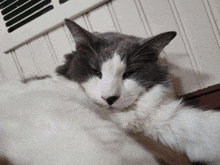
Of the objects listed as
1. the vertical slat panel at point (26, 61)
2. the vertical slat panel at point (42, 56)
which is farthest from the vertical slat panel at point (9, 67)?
the vertical slat panel at point (42, 56)

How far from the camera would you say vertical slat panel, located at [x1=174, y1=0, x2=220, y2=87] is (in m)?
1.02

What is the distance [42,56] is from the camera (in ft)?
4.03

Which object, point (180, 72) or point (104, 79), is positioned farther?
point (180, 72)

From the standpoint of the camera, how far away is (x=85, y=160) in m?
0.36

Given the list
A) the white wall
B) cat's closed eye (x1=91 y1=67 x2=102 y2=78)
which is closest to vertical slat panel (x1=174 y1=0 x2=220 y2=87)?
the white wall

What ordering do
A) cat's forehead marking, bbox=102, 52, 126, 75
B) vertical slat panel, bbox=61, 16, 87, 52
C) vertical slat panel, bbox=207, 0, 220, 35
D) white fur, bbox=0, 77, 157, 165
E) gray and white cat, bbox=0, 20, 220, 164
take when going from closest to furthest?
white fur, bbox=0, 77, 157, 165
gray and white cat, bbox=0, 20, 220, 164
cat's forehead marking, bbox=102, 52, 126, 75
vertical slat panel, bbox=207, 0, 220, 35
vertical slat panel, bbox=61, 16, 87, 52

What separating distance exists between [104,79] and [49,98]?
234 mm

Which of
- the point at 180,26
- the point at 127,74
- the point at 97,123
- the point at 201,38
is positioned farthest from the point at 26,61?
the point at 201,38

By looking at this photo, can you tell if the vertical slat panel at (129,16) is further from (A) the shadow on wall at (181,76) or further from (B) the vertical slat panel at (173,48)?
(A) the shadow on wall at (181,76)

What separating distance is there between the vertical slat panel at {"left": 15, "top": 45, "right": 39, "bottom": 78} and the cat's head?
56 centimetres

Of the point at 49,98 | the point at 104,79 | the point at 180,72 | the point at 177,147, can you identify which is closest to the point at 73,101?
the point at 49,98

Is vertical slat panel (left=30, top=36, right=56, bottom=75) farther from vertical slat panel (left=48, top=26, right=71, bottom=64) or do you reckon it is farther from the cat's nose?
the cat's nose

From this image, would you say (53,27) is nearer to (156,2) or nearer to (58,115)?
(156,2)

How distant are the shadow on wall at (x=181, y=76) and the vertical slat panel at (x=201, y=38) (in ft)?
0.19
